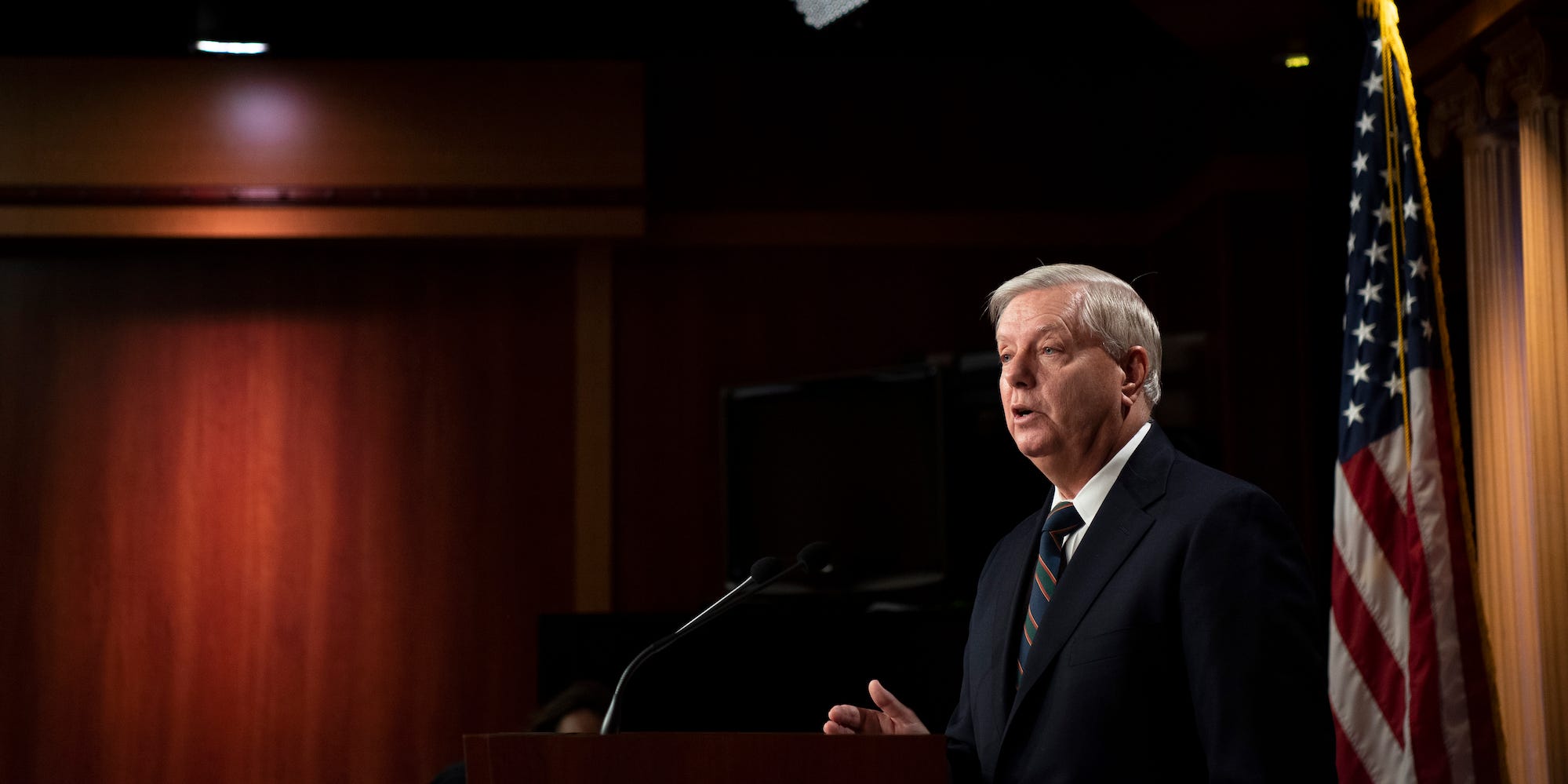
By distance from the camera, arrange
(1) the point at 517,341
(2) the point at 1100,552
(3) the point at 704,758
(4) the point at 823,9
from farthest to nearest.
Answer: (1) the point at 517,341
(4) the point at 823,9
(2) the point at 1100,552
(3) the point at 704,758

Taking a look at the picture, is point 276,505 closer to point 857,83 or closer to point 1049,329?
point 857,83

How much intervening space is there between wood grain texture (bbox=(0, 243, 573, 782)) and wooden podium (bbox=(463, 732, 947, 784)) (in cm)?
378

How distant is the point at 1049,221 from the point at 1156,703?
418 centimetres

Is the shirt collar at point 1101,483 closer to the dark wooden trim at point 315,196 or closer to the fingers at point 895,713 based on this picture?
the fingers at point 895,713

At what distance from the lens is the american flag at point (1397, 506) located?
309cm

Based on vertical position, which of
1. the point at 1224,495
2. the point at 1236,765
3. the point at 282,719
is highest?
the point at 1224,495

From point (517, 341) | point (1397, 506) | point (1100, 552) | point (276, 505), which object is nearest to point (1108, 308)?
point (1100, 552)

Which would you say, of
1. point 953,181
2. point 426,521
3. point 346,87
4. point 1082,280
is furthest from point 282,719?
point 1082,280

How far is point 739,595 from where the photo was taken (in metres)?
1.98

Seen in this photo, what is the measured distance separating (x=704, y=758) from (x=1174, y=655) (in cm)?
62

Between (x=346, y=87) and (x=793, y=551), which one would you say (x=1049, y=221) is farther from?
(x=346, y=87)

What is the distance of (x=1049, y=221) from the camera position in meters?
5.71

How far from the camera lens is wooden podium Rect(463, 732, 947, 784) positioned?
Answer: 5.19ft

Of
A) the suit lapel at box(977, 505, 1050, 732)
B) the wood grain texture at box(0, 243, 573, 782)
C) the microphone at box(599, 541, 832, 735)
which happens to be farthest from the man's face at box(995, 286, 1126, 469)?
the wood grain texture at box(0, 243, 573, 782)
